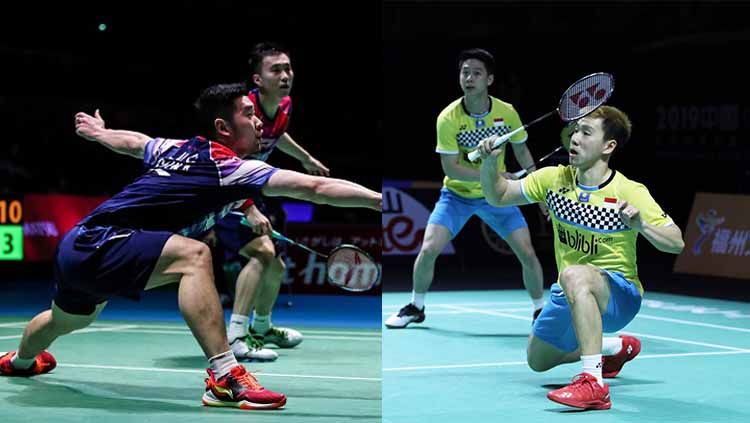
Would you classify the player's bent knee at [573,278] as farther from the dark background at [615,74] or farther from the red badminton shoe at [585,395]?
the dark background at [615,74]

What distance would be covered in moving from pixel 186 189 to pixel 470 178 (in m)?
3.37

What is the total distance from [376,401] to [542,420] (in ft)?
2.83

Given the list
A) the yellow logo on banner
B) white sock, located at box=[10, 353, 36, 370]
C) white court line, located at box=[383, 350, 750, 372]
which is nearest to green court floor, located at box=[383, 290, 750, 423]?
white court line, located at box=[383, 350, 750, 372]

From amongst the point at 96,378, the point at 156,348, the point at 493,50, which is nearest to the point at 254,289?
the point at 156,348

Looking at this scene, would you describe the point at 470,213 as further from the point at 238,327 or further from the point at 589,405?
the point at 589,405

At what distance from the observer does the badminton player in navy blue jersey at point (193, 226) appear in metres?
4.79

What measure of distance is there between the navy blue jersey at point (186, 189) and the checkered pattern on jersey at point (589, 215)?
1446 millimetres

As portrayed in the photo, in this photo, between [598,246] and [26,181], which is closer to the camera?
[598,246]

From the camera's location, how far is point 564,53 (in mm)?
20031

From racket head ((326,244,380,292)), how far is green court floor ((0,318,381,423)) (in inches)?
21.9

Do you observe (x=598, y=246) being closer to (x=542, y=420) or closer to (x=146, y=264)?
(x=542, y=420)

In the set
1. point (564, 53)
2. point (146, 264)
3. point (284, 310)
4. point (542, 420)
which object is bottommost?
point (284, 310)

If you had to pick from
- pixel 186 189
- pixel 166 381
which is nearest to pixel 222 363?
pixel 186 189

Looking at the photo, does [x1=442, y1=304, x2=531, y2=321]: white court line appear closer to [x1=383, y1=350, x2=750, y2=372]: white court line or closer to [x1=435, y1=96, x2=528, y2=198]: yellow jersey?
[x1=435, y1=96, x2=528, y2=198]: yellow jersey
